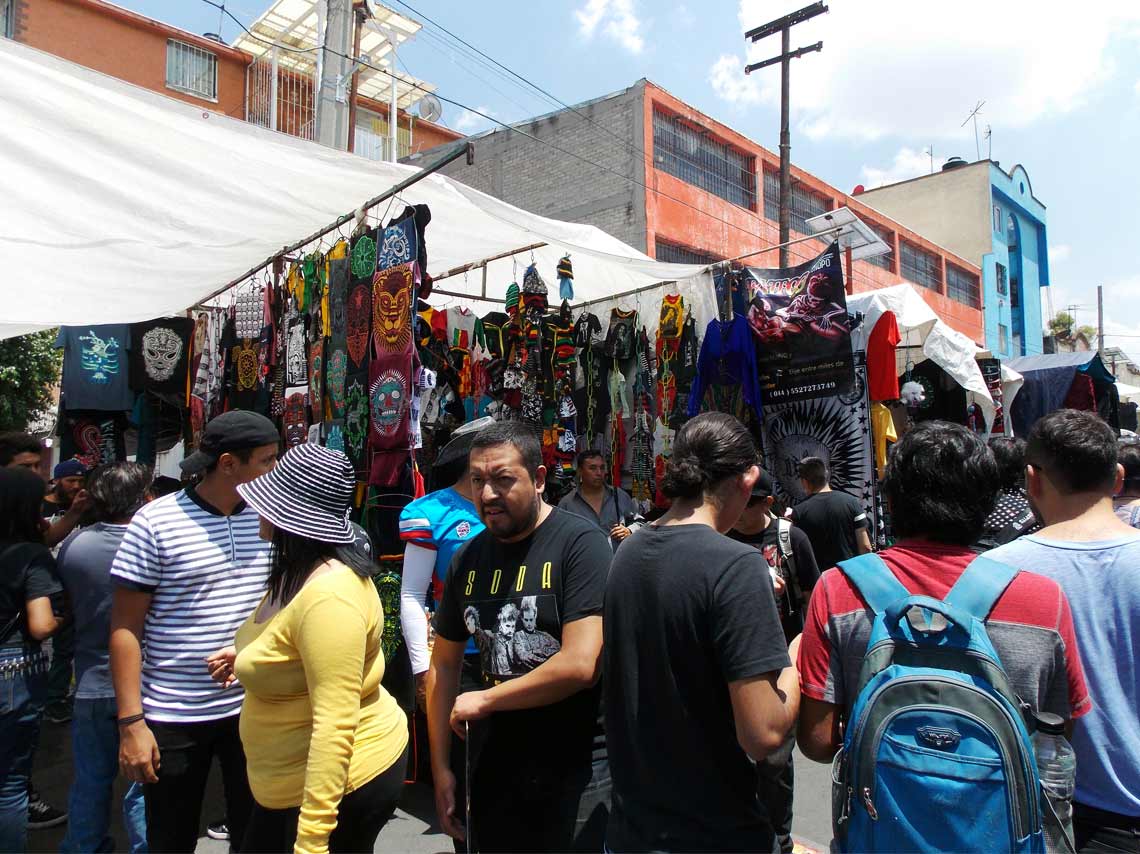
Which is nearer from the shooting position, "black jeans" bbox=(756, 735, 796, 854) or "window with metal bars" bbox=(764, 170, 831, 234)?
"black jeans" bbox=(756, 735, 796, 854)

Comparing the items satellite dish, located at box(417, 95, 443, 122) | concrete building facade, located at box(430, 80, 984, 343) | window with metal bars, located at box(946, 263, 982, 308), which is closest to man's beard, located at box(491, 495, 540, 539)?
satellite dish, located at box(417, 95, 443, 122)

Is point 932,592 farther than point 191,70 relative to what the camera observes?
No

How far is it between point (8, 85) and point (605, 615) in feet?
13.0

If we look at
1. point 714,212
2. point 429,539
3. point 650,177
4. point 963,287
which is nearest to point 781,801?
point 429,539

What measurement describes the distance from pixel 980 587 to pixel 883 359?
463 centimetres

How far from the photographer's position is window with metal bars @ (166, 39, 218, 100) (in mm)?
21859

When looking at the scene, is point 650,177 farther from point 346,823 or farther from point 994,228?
point 994,228

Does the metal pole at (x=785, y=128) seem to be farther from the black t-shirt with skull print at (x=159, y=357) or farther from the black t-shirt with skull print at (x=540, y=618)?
the black t-shirt with skull print at (x=540, y=618)

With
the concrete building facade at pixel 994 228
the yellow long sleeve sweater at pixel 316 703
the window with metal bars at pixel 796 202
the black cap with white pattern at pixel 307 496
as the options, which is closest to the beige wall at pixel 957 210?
the concrete building facade at pixel 994 228

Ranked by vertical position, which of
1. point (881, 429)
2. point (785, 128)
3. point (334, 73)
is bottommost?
point (881, 429)

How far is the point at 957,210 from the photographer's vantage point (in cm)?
2711

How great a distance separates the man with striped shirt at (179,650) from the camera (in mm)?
2422

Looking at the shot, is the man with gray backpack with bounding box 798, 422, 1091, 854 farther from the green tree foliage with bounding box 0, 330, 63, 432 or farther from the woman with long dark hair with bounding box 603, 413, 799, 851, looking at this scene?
the green tree foliage with bounding box 0, 330, 63, 432

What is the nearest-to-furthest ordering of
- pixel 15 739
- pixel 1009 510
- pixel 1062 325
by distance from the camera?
pixel 15 739
pixel 1009 510
pixel 1062 325
